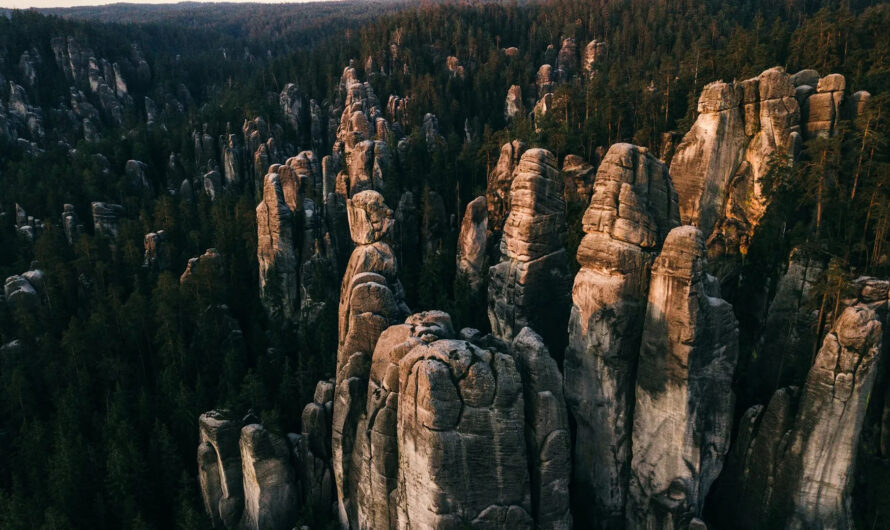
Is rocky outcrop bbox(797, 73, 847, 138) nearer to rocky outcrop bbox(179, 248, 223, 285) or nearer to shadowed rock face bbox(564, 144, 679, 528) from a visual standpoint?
shadowed rock face bbox(564, 144, 679, 528)

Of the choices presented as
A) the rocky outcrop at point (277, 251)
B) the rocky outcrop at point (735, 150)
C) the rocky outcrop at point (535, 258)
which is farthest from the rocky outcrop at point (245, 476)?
the rocky outcrop at point (735, 150)

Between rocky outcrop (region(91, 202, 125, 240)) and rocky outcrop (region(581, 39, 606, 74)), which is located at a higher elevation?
rocky outcrop (region(581, 39, 606, 74))

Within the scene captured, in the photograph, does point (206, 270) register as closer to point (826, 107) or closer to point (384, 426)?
point (384, 426)

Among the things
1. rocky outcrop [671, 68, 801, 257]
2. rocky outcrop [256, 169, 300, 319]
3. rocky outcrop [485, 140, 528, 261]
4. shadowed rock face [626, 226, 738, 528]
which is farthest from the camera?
rocky outcrop [256, 169, 300, 319]

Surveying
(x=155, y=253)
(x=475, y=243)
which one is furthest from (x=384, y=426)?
(x=155, y=253)

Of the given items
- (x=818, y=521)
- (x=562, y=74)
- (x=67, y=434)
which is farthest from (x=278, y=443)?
(x=562, y=74)

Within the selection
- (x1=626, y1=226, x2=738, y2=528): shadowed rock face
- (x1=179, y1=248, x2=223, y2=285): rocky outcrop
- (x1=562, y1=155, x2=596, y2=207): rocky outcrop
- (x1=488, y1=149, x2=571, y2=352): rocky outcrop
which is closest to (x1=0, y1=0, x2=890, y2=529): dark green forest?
(x1=179, y1=248, x2=223, y2=285): rocky outcrop

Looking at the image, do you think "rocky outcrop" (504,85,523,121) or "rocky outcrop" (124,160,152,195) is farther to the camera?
"rocky outcrop" (504,85,523,121)
